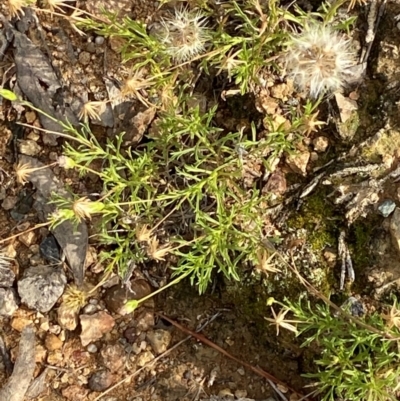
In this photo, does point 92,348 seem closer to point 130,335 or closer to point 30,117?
point 130,335

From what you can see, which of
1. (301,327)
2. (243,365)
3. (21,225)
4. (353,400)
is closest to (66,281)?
(21,225)

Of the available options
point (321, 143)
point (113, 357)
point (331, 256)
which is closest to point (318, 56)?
point (321, 143)

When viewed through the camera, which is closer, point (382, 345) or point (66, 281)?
point (382, 345)

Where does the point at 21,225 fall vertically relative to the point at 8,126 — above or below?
below

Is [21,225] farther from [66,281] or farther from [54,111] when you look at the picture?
[54,111]

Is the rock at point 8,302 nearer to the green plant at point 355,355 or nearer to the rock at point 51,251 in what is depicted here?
the rock at point 51,251

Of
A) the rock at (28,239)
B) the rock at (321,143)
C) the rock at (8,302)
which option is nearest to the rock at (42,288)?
the rock at (8,302)
